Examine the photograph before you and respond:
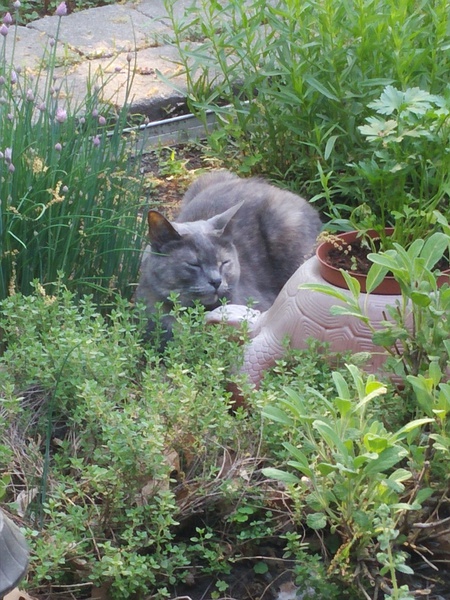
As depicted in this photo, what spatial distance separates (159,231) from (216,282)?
0.99 feet

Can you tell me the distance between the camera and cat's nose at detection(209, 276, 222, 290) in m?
3.72

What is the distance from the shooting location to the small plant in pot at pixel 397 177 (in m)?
3.04

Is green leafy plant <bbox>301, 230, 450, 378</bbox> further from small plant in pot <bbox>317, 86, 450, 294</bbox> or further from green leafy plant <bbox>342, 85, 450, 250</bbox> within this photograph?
green leafy plant <bbox>342, 85, 450, 250</bbox>

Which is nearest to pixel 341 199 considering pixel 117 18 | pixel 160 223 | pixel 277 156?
pixel 277 156

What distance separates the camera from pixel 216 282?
3.73 metres

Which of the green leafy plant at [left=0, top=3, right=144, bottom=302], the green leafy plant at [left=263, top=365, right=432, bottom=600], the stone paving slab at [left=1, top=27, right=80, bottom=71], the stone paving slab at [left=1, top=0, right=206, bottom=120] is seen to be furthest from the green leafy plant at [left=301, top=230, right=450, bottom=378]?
the stone paving slab at [left=1, top=27, right=80, bottom=71]

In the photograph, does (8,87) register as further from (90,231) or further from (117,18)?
(117,18)

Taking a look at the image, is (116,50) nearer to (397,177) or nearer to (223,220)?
(223,220)

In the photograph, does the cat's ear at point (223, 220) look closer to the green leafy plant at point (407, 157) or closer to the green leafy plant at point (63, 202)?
the green leafy plant at point (63, 202)

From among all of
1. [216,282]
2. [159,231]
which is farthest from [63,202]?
[216,282]

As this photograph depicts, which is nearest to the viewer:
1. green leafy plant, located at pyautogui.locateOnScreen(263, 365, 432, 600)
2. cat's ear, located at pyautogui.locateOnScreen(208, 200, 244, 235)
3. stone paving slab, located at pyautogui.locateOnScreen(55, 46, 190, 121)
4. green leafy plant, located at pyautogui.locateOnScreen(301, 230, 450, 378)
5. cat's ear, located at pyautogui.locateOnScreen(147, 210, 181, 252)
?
green leafy plant, located at pyautogui.locateOnScreen(263, 365, 432, 600)

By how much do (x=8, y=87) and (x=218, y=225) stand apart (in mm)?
981

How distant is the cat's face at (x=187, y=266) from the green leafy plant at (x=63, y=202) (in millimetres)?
106

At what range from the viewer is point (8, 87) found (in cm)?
355
